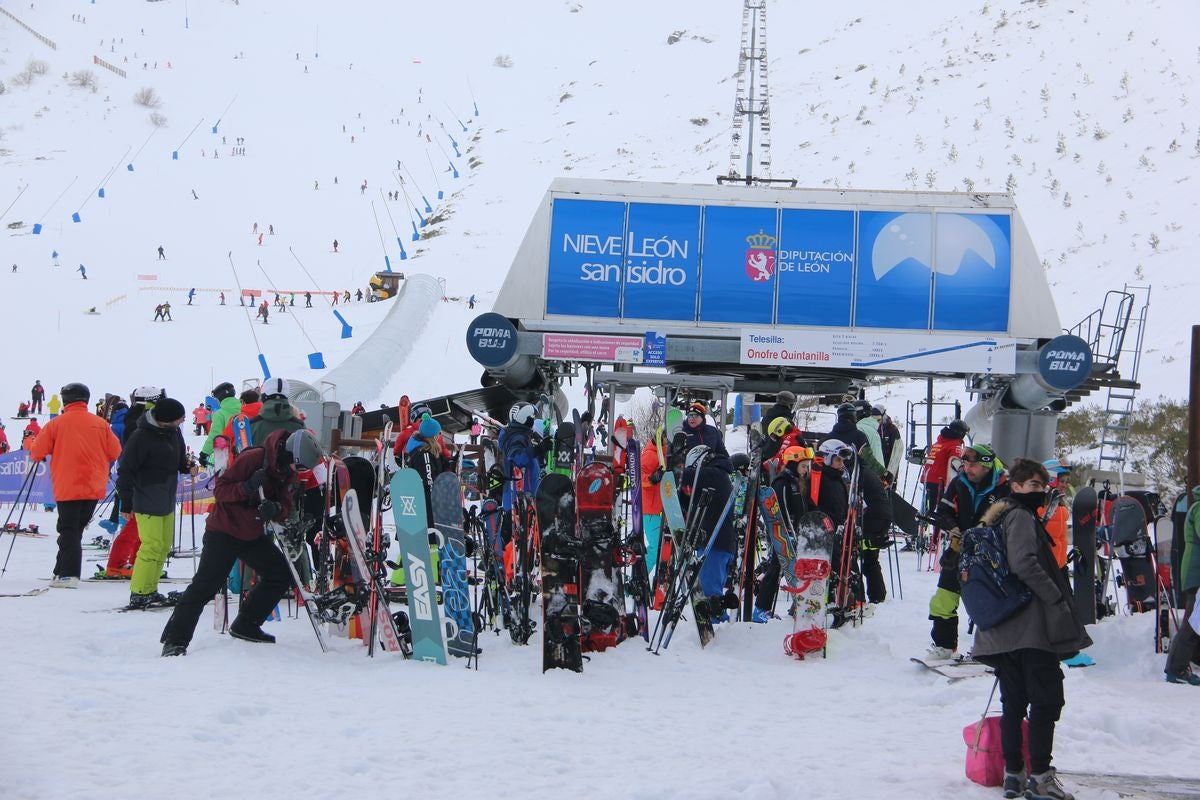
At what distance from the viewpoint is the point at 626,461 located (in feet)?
35.3

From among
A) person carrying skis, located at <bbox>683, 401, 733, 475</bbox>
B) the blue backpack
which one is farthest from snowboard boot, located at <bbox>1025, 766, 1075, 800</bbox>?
person carrying skis, located at <bbox>683, 401, 733, 475</bbox>

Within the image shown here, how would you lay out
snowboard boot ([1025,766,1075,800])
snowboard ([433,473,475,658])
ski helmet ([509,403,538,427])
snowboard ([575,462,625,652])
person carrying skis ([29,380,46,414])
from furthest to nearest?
person carrying skis ([29,380,46,414]) → ski helmet ([509,403,538,427]) → snowboard ([575,462,625,652]) → snowboard ([433,473,475,658]) → snowboard boot ([1025,766,1075,800])

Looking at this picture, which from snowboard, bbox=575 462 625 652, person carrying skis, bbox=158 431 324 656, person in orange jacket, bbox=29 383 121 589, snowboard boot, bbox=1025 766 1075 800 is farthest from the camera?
person in orange jacket, bbox=29 383 121 589

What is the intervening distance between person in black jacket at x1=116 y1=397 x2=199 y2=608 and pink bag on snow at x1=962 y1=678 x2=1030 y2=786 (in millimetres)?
5921

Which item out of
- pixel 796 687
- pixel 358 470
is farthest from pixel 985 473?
pixel 358 470

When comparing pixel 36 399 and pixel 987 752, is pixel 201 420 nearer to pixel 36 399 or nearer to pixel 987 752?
pixel 36 399

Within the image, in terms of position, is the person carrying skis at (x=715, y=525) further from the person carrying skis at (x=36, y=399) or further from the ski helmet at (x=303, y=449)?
the person carrying skis at (x=36, y=399)

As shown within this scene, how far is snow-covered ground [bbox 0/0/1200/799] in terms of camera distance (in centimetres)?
526

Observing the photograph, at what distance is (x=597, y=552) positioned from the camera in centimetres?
757

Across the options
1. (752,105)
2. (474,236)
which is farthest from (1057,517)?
(474,236)

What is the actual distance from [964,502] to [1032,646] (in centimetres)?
263

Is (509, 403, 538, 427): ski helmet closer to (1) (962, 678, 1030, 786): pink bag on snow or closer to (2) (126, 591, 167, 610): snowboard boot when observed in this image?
(2) (126, 591, 167, 610): snowboard boot

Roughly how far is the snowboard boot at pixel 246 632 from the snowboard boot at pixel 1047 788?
479 cm

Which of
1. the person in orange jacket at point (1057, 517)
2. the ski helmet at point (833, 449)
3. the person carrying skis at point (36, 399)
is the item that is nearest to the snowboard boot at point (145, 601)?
the ski helmet at point (833, 449)
